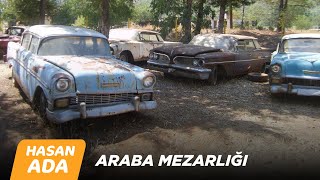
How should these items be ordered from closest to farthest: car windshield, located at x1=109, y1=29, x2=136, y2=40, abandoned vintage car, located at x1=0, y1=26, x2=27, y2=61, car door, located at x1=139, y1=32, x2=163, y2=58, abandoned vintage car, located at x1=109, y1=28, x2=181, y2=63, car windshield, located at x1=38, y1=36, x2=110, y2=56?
car windshield, located at x1=38, y1=36, x2=110, y2=56, abandoned vintage car, located at x1=109, y1=28, x2=181, y2=63, car door, located at x1=139, y1=32, x2=163, y2=58, car windshield, located at x1=109, y1=29, x2=136, y2=40, abandoned vintage car, located at x1=0, y1=26, x2=27, y2=61

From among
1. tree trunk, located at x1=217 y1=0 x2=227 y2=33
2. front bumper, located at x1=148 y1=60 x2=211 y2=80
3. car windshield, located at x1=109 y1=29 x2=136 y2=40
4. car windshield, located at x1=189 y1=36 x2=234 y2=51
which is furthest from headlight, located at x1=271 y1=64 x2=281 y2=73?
tree trunk, located at x1=217 y1=0 x2=227 y2=33

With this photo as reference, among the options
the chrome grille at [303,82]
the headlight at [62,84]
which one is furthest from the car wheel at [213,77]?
the headlight at [62,84]

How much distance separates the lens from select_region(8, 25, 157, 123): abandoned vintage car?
517 centimetres

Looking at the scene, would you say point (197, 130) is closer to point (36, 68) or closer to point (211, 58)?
point (36, 68)

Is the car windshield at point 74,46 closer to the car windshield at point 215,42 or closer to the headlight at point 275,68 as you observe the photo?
the headlight at point 275,68

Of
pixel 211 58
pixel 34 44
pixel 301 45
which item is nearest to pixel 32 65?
pixel 34 44

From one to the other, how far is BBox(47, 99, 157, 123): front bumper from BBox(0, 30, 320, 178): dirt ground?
0.32 m

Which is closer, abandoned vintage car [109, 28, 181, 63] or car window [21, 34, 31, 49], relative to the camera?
car window [21, 34, 31, 49]

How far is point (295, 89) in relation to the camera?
7629 mm

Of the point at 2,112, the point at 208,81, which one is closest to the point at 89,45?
the point at 2,112

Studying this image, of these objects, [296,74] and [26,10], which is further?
[26,10]

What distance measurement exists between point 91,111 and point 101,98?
30 centimetres

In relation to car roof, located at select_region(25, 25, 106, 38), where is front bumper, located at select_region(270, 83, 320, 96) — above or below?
below

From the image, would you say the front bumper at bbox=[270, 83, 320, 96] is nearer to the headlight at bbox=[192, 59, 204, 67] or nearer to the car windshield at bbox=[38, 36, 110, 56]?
the headlight at bbox=[192, 59, 204, 67]
